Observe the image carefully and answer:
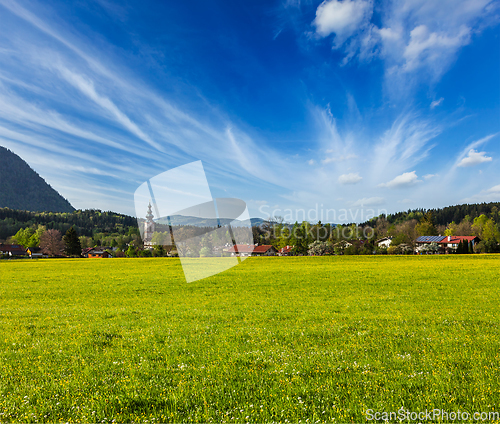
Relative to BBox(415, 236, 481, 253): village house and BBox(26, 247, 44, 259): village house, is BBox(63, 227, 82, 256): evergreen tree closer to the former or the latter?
BBox(26, 247, 44, 259): village house

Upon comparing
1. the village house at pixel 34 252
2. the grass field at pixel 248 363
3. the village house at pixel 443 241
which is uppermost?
the village house at pixel 34 252

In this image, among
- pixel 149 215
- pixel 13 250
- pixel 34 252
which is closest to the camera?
pixel 149 215

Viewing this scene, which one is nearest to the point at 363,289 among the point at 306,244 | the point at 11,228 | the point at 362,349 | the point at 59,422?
the point at 362,349

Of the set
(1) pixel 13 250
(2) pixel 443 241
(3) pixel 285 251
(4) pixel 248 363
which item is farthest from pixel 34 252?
(2) pixel 443 241

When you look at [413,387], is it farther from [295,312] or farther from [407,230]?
[407,230]

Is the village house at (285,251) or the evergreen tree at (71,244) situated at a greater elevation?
the evergreen tree at (71,244)

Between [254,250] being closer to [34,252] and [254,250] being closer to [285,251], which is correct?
[285,251]

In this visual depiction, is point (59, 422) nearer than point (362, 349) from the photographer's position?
Yes

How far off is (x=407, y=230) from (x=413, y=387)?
160 meters

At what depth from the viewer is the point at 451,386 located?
5906mm

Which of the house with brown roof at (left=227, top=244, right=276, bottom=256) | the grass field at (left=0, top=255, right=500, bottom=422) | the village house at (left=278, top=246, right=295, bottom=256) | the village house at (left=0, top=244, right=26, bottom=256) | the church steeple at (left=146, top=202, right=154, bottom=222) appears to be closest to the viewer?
the grass field at (left=0, top=255, right=500, bottom=422)

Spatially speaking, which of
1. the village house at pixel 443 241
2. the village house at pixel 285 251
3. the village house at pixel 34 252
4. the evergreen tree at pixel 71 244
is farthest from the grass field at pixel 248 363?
the village house at pixel 34 252

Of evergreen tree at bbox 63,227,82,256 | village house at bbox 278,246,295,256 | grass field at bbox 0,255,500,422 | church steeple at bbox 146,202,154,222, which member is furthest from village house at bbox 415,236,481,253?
evergreen tree at bbox 63,227,82,256

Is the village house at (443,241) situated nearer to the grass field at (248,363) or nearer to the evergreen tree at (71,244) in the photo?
the grass field at (248,363)
